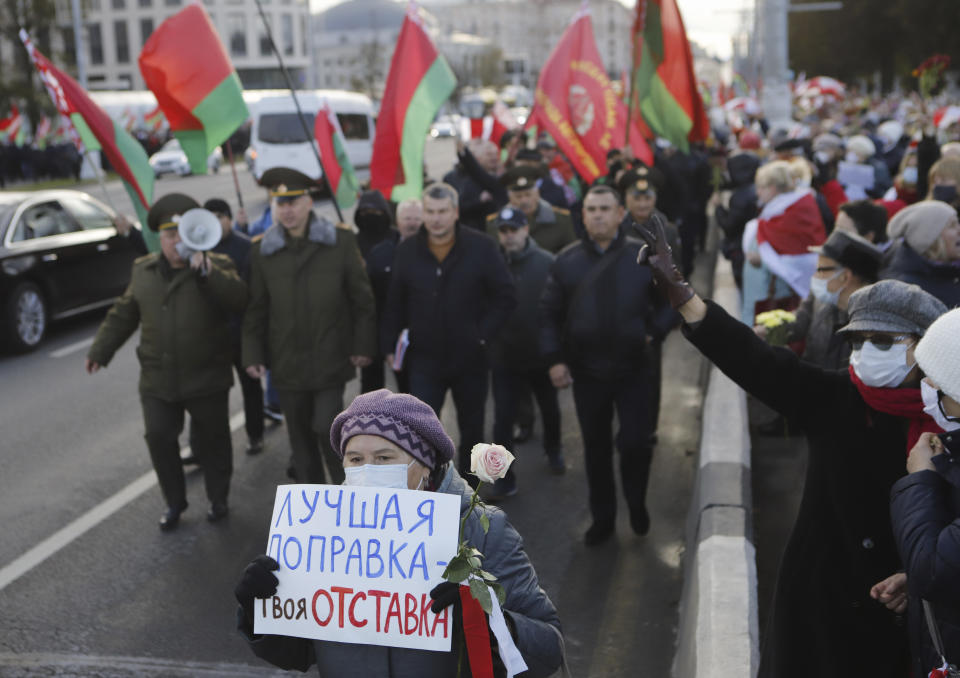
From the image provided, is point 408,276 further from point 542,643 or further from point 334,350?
point 542,643

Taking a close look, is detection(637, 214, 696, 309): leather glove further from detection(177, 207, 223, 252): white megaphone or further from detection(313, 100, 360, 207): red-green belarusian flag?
detection(313, 100, 360, 207): red-green belarusian flag

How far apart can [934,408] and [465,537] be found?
1.18 meters

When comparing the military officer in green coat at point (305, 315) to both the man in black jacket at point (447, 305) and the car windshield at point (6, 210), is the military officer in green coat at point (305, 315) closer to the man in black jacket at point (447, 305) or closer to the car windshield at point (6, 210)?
the man in black jacket at point (447, 305)

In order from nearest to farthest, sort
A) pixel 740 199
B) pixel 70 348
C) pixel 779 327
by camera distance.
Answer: pixel 779 327, pixel 740 199, pixel 70 348

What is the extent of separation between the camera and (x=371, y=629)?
2.59 meters

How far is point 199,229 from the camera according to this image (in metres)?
5.92

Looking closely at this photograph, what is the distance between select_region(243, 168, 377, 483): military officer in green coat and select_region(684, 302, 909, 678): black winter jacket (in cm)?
318

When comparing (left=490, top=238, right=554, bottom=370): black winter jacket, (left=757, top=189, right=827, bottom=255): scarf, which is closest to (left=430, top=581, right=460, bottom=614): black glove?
(left=490, top=238, right=554, bottom=370): black winter jacket

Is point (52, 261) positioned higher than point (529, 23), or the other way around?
point (529, 23)

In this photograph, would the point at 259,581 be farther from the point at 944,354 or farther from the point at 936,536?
the point at 944,354

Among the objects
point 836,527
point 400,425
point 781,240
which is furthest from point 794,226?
point 400,425

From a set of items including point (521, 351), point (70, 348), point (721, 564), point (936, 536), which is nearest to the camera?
point (936, 536)

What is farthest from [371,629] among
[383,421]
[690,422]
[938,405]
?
[690,422]

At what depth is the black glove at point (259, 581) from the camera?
2.62m
